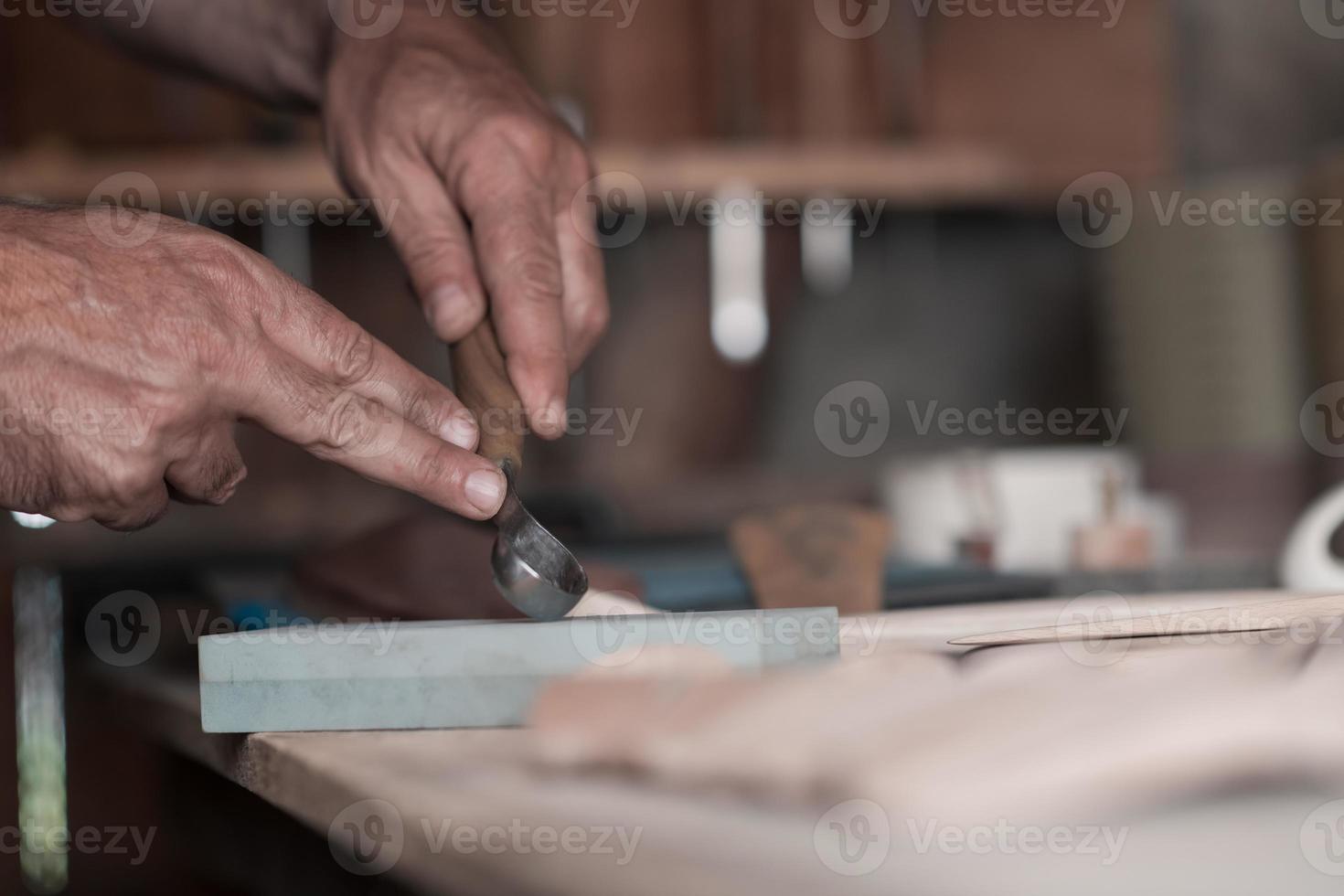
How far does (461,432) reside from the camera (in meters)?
0.65

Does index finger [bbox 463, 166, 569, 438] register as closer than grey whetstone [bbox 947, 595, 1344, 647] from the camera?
No

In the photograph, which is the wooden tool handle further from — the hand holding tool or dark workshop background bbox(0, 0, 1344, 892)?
dark workshop background bbox(0, 0, 1344, 892)

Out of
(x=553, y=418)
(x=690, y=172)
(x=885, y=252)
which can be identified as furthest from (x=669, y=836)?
(x=885, y=252)

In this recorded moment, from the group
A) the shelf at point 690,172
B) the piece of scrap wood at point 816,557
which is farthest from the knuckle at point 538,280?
the shelf at point 690,172

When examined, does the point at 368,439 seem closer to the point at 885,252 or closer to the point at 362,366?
the point at 362,366

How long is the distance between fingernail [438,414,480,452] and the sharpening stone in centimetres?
15

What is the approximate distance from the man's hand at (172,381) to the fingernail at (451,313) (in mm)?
169

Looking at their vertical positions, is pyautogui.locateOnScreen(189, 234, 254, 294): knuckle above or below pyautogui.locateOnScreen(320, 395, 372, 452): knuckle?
above

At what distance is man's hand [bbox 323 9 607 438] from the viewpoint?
81cm

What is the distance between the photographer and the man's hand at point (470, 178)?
81cm

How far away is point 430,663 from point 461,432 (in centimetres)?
17

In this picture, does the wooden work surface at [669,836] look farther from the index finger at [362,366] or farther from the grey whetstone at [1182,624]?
the index finger at [362,366]

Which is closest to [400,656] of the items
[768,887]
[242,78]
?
[768,887]

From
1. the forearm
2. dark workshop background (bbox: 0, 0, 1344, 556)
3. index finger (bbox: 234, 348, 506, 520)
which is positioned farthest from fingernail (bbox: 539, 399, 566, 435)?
dark workshop background (bbox: 0, 0, 1344, 556)
